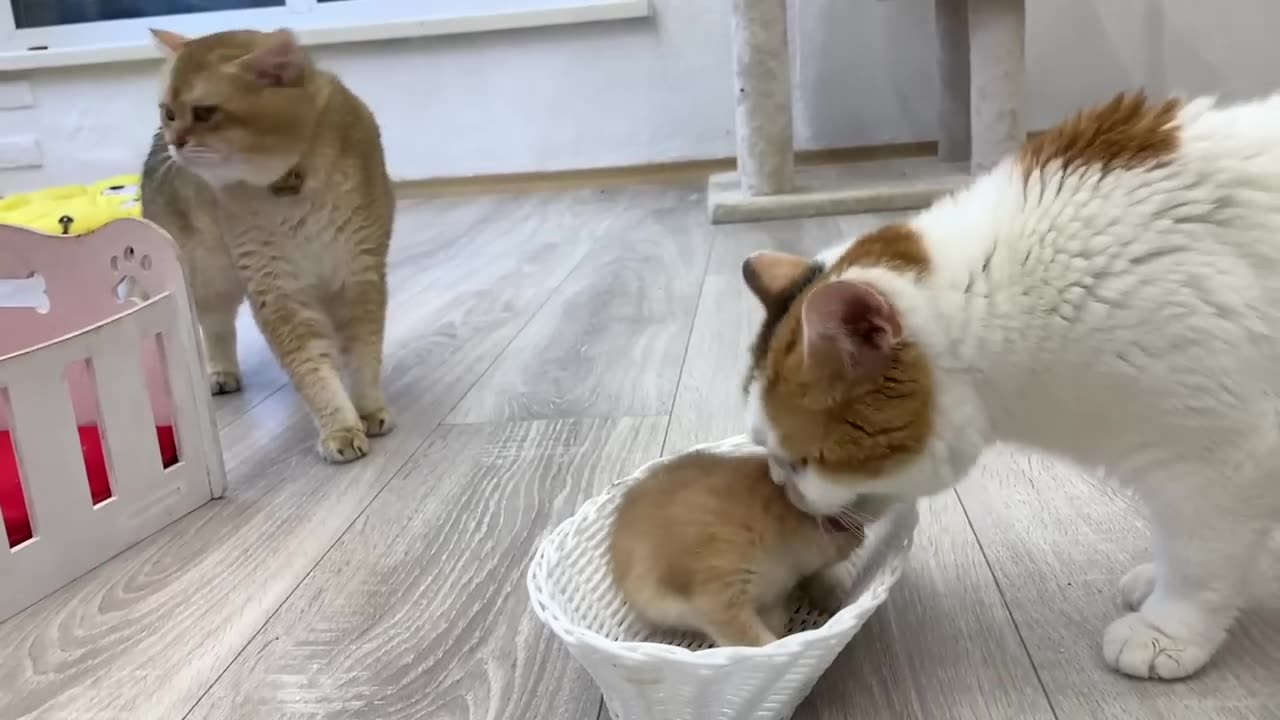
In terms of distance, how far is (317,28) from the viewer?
3.38 meters

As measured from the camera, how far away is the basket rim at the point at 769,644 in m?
0.70

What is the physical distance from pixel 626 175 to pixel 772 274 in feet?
8.66

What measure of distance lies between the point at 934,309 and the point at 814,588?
12.4 inches

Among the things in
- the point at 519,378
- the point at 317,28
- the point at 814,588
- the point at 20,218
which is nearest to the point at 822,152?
the point at 317,28

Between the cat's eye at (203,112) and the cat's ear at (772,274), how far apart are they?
86 cm

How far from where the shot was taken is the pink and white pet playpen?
3.53 ft

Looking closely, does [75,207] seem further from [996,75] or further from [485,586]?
[996,75]

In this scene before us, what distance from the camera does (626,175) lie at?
3457 millimetres

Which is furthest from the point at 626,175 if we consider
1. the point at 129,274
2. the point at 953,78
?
the point at 129,274

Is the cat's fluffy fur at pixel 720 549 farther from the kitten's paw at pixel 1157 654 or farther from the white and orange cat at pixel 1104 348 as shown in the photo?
the kitten's paw at pixel 1157 654

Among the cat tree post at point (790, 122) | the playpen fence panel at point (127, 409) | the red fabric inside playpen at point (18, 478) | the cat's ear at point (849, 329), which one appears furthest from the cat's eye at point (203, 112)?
the cat tree post at point (790, 122)

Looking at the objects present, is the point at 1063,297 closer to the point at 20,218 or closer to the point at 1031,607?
the point at 1031,607

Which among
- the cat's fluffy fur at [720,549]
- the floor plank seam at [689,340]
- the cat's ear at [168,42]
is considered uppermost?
the cat's ear at [168,42]

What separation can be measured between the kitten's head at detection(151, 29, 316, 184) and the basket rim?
781mm
